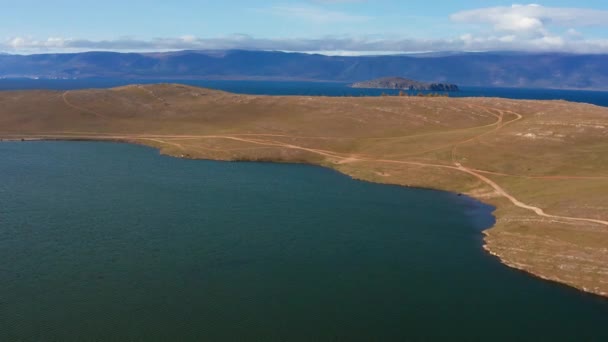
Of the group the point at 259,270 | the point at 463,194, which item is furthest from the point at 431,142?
the point at 259,270

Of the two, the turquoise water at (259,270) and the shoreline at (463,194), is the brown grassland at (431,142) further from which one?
the turquoise water at (259,270)

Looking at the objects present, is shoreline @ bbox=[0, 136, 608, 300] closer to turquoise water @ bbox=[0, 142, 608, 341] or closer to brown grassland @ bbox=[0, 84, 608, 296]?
brown grassland @ bbox=[0, 84, 608, 296]

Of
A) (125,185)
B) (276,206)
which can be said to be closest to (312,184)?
(276,206)

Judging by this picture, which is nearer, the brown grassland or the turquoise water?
the turquoise water

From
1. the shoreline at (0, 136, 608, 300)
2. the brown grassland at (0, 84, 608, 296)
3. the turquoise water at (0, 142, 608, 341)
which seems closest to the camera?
the turquoise water at (0, 142, 608, 341)

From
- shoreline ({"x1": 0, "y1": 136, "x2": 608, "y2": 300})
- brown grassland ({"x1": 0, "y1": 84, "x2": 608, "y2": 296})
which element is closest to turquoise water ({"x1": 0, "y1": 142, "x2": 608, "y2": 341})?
shoreline ({"x1": 0, "y1": 136, "x2": 608, "y2": 300})

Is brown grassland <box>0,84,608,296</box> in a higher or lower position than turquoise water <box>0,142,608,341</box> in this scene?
higher

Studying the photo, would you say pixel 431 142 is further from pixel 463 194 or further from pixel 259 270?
pixel 259 270
